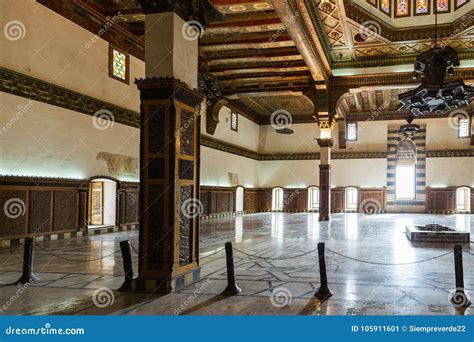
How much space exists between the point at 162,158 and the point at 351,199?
20434 mm

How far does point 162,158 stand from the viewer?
203 inches

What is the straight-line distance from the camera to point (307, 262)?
23.4 feet

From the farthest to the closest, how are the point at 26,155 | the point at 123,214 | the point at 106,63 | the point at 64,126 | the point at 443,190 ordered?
the point at 443,190 < the point at 123,214 < the point at 106,63 < the point at 64,126 < the point at 26,155

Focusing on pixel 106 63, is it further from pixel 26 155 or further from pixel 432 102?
pixel 432 102

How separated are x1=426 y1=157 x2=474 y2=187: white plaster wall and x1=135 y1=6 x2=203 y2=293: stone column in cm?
2068

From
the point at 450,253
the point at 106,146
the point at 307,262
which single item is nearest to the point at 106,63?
the point at 106,146

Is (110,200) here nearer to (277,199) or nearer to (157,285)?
(157,285)

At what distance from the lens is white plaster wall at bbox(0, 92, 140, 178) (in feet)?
27.9

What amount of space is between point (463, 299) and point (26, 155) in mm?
8258

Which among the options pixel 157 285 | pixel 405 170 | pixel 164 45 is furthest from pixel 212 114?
pixel 157 285

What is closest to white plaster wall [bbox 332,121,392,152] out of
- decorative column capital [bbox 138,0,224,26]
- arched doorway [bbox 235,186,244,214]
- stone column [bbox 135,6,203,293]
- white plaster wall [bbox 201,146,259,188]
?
white plaster wall [bbox 201,146,259,188]

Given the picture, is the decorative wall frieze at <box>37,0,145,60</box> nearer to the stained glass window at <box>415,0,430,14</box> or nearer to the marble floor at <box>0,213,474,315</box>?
the marble floor at <box>0,213,474,315</box>

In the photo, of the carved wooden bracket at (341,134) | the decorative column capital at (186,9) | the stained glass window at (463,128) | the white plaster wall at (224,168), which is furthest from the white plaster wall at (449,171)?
the decorative column capital at (186,9)

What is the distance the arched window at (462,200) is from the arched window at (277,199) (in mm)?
9346
